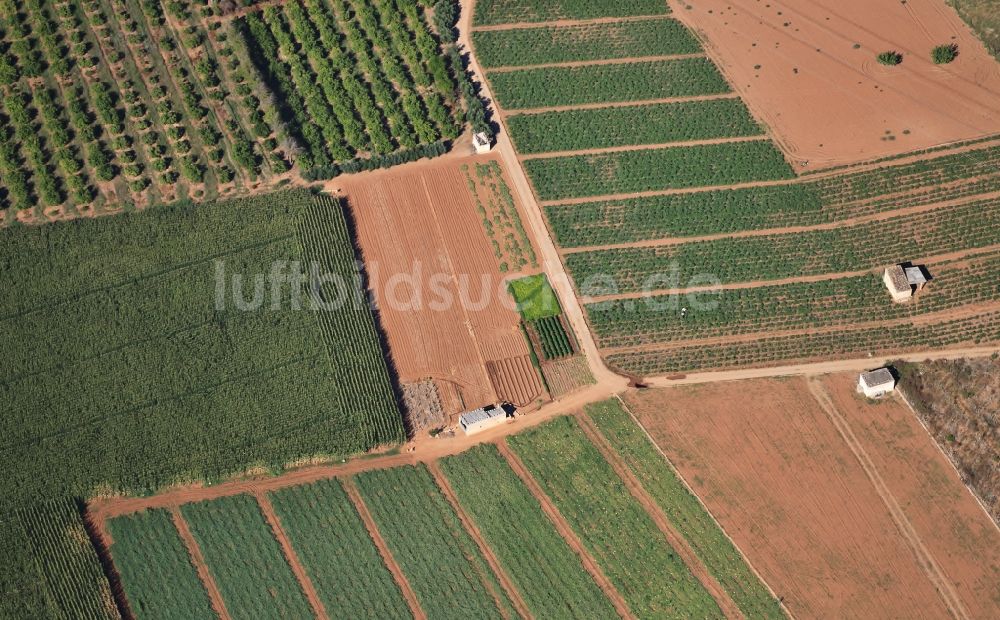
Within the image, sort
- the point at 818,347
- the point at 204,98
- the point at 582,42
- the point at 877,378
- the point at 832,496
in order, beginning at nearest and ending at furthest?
the point at 832,496 → the point at 877,378 → the point at 818,347 → the point at 204,98 → the point at 582,42

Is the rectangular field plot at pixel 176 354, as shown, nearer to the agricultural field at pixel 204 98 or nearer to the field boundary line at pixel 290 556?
the field boundary line at pixel 290 556

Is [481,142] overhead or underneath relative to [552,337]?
overhead

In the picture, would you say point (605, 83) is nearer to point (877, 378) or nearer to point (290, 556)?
point (877, 378)

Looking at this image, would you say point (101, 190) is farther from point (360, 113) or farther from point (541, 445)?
point (541, 445)

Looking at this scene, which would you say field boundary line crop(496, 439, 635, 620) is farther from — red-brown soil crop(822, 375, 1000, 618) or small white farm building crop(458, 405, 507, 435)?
red-brown soil crop(822, 375, 1000, 618)

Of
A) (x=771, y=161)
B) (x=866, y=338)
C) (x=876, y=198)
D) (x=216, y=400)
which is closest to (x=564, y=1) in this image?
(x=771, y=161)

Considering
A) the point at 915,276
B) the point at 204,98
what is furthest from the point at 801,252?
the point at 204,98
